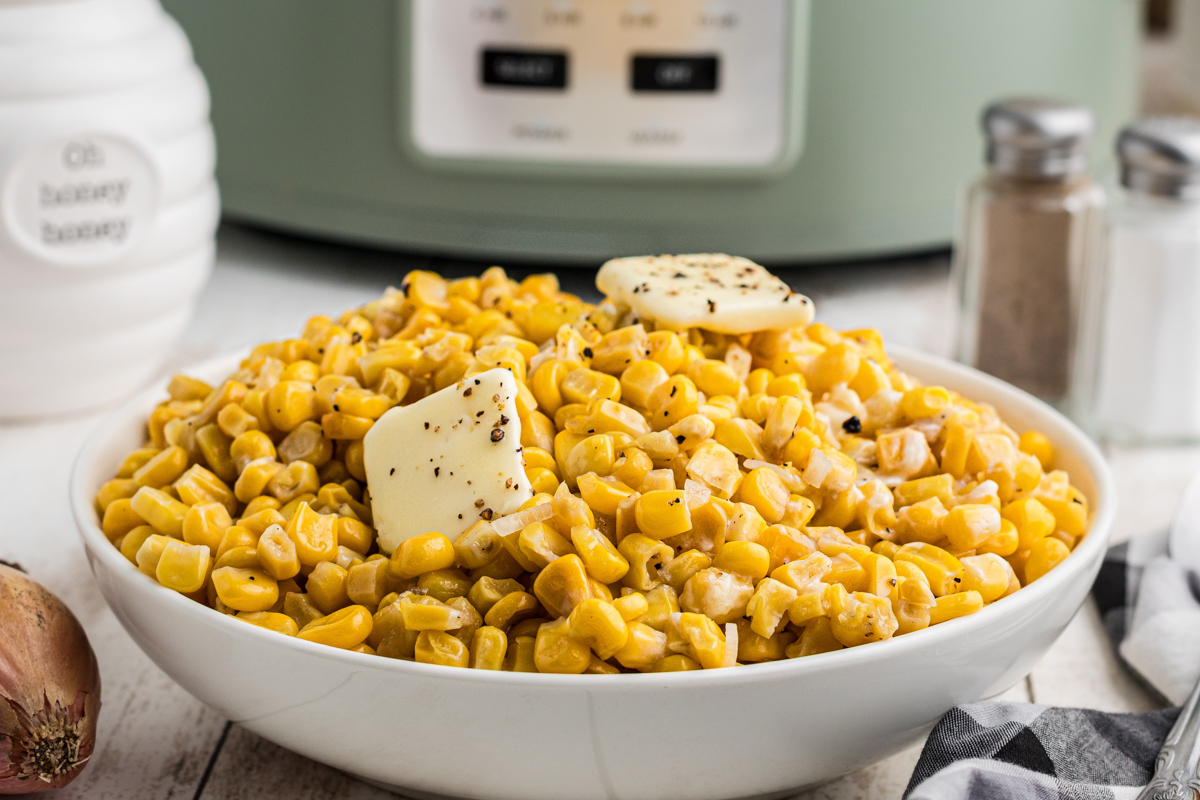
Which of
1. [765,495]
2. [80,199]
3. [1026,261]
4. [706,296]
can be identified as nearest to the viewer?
[765,495]

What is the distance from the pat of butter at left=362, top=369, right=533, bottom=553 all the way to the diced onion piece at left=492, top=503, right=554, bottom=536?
13 mm

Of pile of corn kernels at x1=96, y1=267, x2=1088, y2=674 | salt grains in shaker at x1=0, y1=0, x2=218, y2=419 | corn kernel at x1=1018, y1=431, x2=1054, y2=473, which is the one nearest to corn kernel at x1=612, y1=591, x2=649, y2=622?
pile of corn kernels at x1=96, y1=267, x2=1088, y2=674

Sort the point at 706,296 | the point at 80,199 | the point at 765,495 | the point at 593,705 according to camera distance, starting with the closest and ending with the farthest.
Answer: the point at 593,705 → the point at 765,495 → the point at 706,296 → the point at 80,199

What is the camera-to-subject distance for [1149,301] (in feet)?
3.93

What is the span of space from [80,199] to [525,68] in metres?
0.44

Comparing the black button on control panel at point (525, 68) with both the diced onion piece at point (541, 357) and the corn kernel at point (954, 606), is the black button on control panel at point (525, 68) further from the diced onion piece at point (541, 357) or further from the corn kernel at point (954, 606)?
the corn kernel at point (954, 606)

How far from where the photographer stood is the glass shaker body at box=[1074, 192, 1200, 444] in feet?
3.89

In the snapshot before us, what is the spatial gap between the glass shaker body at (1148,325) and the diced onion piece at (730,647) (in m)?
0.75

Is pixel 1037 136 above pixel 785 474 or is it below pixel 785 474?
above

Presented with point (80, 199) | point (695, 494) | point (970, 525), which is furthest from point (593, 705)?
point (80, 199)

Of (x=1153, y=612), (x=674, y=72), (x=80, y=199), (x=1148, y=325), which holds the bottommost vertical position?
(x=1153, y=612)

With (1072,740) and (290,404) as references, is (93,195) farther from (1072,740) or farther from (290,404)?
(1072,740)

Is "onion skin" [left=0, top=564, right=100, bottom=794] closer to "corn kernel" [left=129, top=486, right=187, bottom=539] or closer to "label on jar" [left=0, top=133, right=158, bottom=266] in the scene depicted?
"corn kernel" [left=129, top=486, right=187, bottom=539]

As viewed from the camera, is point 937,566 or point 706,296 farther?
point 706,296
